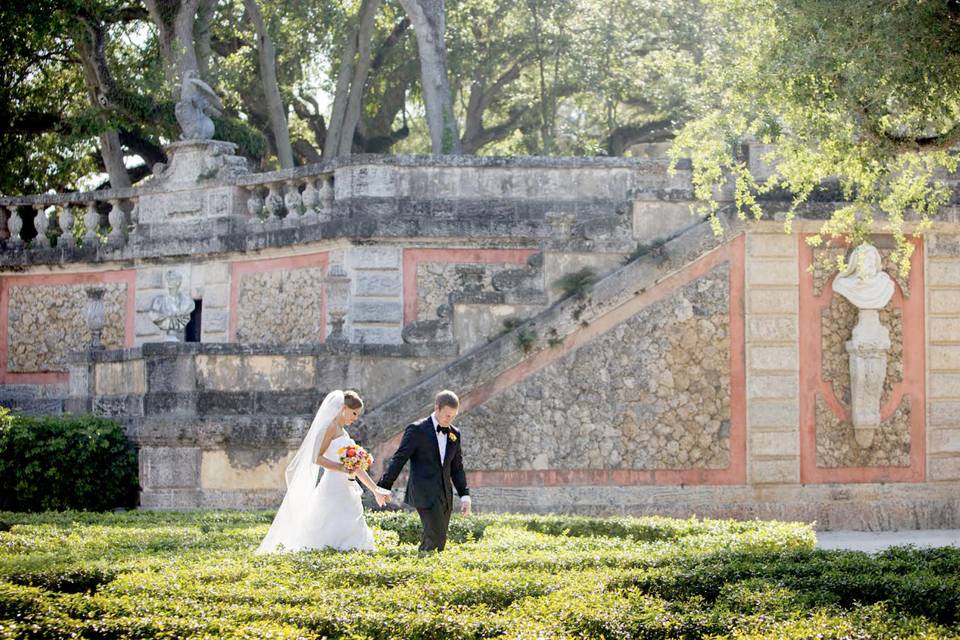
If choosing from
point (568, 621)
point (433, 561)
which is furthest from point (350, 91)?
point (568, 621)

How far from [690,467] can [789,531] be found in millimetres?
3700

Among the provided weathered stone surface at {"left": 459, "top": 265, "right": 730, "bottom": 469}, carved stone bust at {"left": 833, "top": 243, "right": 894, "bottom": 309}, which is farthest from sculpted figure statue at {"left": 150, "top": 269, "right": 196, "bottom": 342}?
A: carved stone bust at {"left": 833, "top": 243, "right": 894, "bottom": 309}

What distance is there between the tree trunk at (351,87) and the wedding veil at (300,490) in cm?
1501

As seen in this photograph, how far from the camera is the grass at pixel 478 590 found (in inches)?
299

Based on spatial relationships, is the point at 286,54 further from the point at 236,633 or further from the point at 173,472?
the point at 236,633

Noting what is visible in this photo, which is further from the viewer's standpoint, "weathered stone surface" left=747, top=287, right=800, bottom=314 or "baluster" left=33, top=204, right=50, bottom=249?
"baluster" left=33, top=204, right=50, bottom=249

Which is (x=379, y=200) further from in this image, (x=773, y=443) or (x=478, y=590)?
(x=478, y=590)

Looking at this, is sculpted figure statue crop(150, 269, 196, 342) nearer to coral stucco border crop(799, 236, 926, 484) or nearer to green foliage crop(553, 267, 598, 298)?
green foliage crop(553, 267, 598, 298)

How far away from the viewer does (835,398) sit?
15734 mm

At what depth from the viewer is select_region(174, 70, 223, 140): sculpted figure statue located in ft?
66.0

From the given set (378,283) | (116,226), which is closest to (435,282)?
(378,283)

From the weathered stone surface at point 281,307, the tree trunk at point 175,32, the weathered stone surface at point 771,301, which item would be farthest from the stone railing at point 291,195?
the tree trunk at point 175,32

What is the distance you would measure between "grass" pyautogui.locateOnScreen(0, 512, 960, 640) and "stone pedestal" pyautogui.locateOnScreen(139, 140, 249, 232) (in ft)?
28.3

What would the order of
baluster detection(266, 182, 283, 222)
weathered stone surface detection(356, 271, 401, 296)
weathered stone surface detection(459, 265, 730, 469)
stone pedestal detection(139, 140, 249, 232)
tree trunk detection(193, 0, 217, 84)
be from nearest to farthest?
1. weathered stone surface detection(459, 265, 730, 469)
2. weathered stone surface detection(356, 271, 401, 296)
3. baluster detection(266, 182, 283, 222)
4. stone pedestal detection(139, 140, 249, 232)
5. tree trunk detection(193, 0, 217, 84)
